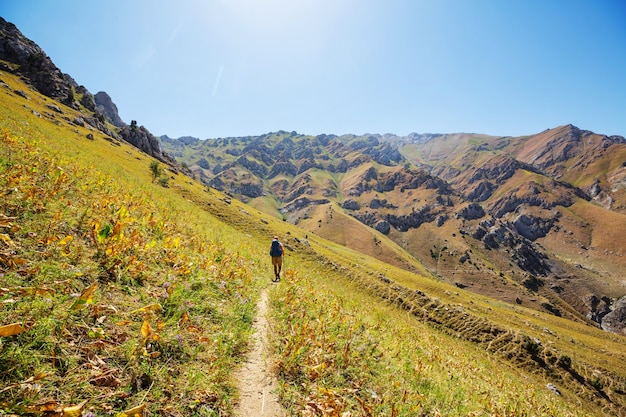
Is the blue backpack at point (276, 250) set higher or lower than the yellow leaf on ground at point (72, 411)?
lower

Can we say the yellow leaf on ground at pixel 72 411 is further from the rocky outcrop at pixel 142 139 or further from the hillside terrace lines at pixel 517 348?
the rocky outcrop at pixel 142 139

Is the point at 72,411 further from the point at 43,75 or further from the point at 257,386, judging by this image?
the point at 43,75

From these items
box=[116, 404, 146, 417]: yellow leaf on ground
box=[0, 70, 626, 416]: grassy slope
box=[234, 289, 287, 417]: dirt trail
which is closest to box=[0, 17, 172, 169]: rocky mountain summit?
box=[0, 70, 626, 416]: grassy slope

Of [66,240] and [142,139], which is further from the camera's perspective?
[142,139]

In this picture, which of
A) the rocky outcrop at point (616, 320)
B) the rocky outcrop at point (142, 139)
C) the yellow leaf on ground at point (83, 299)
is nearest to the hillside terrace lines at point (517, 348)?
the yellow leaf on ground at point (83, 299)

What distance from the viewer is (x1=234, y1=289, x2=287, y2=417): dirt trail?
4.90m

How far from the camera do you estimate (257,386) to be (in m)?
5.52

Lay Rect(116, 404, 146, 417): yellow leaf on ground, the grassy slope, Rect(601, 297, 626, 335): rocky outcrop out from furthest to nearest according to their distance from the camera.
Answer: Rect(601, 297, 626, 335): rocky outcrop
the grassy slope
Rect(116, 404, 146, 417): yellow leaf on ground

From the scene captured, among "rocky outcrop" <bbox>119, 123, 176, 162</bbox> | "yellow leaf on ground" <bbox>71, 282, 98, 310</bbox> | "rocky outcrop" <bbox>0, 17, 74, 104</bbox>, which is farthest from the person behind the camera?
"rocky outcrop" <bbox>119, 123, 176, 162</bbox>

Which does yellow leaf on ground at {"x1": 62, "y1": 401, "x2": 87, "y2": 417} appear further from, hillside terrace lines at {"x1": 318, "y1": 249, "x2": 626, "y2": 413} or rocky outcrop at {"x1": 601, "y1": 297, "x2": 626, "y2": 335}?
rocky outcrop at {"x1": 601, "y1": 297, "x2": 626, "y2": 335}

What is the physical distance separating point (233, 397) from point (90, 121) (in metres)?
169

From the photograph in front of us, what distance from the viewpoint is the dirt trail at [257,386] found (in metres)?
4.90

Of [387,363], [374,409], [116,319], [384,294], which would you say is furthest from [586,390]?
[116,319]

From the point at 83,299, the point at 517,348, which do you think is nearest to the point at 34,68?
the point at 83,299
